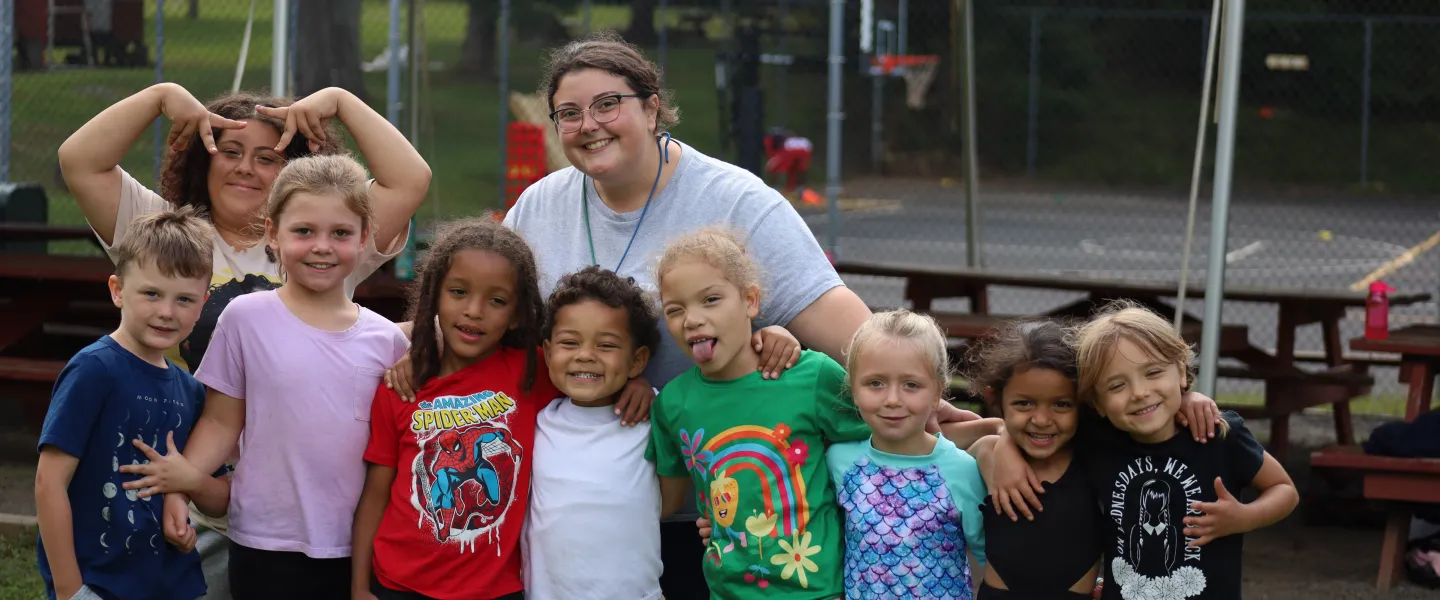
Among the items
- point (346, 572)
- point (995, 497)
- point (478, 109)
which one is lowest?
point (346, 572)

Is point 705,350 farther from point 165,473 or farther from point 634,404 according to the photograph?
point 165,473

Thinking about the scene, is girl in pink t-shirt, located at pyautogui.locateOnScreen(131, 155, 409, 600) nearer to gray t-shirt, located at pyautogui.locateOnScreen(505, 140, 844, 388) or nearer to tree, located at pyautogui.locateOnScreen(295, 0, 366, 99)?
gray t-shirt, located at pyautogui.locateOnScreen(505, 140, 844, 388)

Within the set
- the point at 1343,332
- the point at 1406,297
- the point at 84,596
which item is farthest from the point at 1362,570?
the point at 1343,332

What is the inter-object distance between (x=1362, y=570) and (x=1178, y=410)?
337 cm

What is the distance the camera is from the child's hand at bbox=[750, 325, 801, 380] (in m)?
2.93

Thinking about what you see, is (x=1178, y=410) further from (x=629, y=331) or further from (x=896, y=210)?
(x=896, y=210)

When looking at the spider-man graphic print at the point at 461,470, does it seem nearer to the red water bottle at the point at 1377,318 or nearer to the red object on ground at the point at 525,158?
the red water bottle at the point at 1377,318

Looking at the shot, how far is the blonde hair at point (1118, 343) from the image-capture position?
2.81m

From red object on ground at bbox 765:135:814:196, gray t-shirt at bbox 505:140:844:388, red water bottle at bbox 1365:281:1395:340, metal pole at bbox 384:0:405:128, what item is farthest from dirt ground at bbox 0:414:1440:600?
red object on ground at bbox 765:135:814:196

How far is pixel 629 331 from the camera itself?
3.01 meters

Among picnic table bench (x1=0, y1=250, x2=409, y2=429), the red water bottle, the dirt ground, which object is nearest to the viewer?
the dirt ground

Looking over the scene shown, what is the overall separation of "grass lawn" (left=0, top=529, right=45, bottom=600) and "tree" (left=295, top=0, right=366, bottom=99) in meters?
7.59

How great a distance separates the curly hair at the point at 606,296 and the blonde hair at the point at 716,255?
0.07 m

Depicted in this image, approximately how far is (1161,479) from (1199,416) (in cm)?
14
